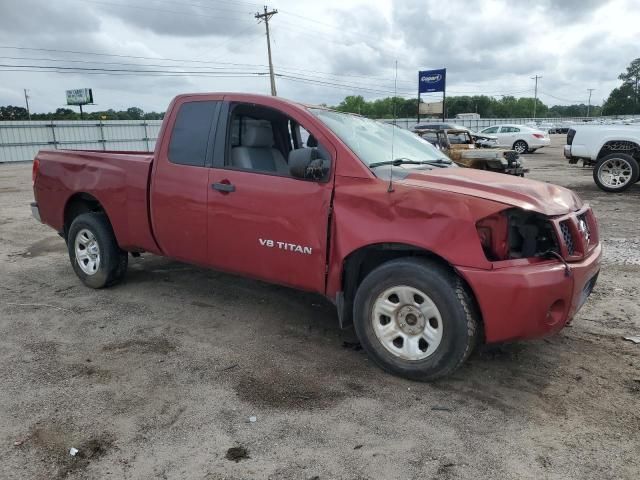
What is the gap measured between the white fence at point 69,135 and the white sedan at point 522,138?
18.4m

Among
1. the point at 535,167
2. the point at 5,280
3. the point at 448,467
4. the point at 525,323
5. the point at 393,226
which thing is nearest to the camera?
the point at 448,467

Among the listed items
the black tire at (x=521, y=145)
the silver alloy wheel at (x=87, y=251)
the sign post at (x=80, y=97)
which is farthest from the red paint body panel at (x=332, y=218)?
the sign post at (x=80, y=97)

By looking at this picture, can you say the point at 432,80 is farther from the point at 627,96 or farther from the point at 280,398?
the point at 627,96

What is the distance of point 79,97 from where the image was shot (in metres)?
45.1

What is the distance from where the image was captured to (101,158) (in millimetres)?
5000

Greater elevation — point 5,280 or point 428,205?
point 428,205

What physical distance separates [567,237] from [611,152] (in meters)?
9.88

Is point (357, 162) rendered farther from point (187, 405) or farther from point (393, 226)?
point (187, 405)

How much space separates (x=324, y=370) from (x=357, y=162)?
4.78ft

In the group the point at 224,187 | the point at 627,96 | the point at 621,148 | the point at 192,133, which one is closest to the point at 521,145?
the point at 621,148

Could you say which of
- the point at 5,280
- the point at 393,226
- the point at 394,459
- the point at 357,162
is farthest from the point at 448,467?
the point at 5,280

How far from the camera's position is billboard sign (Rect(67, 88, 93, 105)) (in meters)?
44.2

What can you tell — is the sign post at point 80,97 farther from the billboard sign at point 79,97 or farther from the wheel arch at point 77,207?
the wheel arch at point 77,207

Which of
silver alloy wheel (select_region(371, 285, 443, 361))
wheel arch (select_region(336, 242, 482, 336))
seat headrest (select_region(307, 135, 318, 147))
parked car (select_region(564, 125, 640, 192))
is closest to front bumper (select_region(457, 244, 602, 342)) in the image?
silver alloy wheel (select_region(371, 285, 443, 361))
